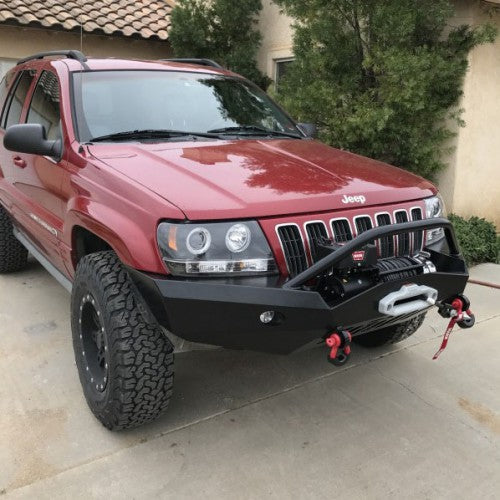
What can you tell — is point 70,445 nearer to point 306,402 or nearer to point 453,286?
point 306,402

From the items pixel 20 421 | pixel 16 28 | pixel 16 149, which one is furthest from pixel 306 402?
pixel 16 28

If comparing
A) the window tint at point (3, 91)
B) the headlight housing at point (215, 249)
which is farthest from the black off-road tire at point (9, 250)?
the headlight housing at point (215, 249)

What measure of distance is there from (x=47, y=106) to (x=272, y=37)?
18.4 ft

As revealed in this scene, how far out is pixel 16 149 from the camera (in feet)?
10.2

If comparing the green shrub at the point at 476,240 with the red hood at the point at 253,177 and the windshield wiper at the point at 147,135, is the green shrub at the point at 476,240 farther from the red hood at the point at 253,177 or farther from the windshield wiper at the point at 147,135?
the windshield wiper at the point at 147,135

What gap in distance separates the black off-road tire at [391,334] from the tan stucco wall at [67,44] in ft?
24.6

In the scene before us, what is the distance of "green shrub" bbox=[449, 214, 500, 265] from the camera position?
5789mm

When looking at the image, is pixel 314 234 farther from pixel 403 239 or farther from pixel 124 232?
pixel 124 232


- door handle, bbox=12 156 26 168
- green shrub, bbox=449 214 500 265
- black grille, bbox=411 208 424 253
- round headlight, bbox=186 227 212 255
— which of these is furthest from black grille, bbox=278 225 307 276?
green shrub, bbox=449 214 500 265

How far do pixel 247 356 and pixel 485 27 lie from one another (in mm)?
4333

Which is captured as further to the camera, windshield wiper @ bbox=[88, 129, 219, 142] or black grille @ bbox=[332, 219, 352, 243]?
windshield wiper @ bbox=[88, 129, 219, 142]

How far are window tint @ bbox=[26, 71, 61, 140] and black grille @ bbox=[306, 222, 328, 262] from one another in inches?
68.5

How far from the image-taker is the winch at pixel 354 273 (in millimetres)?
2266

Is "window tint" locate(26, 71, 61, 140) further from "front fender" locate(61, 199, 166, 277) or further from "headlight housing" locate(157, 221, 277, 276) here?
"headlight housing" locate(157, 221, 277, 276)
